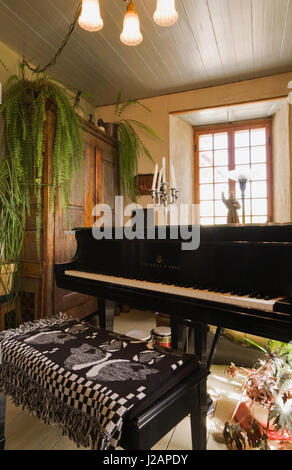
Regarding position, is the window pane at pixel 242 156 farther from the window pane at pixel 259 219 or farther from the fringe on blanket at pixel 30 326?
the fringe on blanket at pixel 30 326

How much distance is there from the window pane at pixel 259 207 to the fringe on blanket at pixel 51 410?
322 centimetres

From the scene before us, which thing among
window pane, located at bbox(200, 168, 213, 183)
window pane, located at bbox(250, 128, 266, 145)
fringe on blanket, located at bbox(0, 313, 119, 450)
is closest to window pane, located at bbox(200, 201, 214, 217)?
window pane, located at bbox(200, 168, 213, 183)

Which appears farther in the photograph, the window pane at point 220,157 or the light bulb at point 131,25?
the window pane at point 220,157

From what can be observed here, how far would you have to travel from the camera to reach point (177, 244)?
55.5 inches

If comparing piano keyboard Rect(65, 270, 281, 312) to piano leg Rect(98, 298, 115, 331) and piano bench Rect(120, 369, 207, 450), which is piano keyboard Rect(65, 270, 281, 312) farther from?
piano leg Rect(98, 298, 115, 331)

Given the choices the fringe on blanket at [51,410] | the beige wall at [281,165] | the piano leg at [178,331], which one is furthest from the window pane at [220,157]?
the fringe on blanket at [51,410]

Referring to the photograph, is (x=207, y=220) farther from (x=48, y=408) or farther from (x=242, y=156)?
(x=48, y=408)

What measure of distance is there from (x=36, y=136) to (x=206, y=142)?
2382mm

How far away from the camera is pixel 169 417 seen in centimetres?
90

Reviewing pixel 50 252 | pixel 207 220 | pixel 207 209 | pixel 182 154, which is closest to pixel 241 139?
pixel 182 154

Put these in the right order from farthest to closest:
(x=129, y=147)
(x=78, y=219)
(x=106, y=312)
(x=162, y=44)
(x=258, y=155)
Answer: (x=258, y=155) < (x=129, y=147) < (x=78, y=219) < (x=162, y=44) < (x=106, y=312)

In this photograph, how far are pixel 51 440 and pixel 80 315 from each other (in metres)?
1.39

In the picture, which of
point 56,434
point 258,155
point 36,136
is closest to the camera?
point 56,434

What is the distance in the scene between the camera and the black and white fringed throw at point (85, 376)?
83cm
